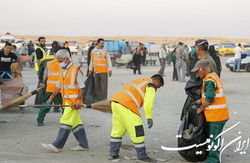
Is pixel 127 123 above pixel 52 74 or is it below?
below

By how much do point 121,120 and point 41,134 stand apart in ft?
9.02

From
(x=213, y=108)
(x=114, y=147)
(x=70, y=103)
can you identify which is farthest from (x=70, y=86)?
(x=213, y=108)

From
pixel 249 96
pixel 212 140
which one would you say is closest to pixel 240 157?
pixel 212 140

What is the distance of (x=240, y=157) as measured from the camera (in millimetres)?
8164

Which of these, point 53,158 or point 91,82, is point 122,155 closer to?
point 53,158

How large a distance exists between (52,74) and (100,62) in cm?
274

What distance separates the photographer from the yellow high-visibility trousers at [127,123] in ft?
24.7

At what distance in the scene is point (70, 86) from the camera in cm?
866

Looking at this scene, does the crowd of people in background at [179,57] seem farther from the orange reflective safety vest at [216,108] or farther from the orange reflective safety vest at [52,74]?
the orange reflective safety vest at [52,74]

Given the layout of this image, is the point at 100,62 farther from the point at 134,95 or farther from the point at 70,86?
the point at 134,95

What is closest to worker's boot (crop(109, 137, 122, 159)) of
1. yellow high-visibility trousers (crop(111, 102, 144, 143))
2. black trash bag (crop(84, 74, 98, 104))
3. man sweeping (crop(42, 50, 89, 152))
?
yellow high-visibility trousers (crop(111, 102, 144, 143))

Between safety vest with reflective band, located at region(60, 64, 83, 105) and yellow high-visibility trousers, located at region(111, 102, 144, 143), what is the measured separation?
40.6 inches

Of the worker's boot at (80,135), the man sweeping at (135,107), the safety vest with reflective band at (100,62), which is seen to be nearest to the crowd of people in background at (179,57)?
the safety vest with reflective band at (100,62)

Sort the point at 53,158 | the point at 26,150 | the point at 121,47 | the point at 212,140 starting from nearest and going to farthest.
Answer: the point at 212,140, the point at 53,158, the point at 26,150, the point at 121,47
